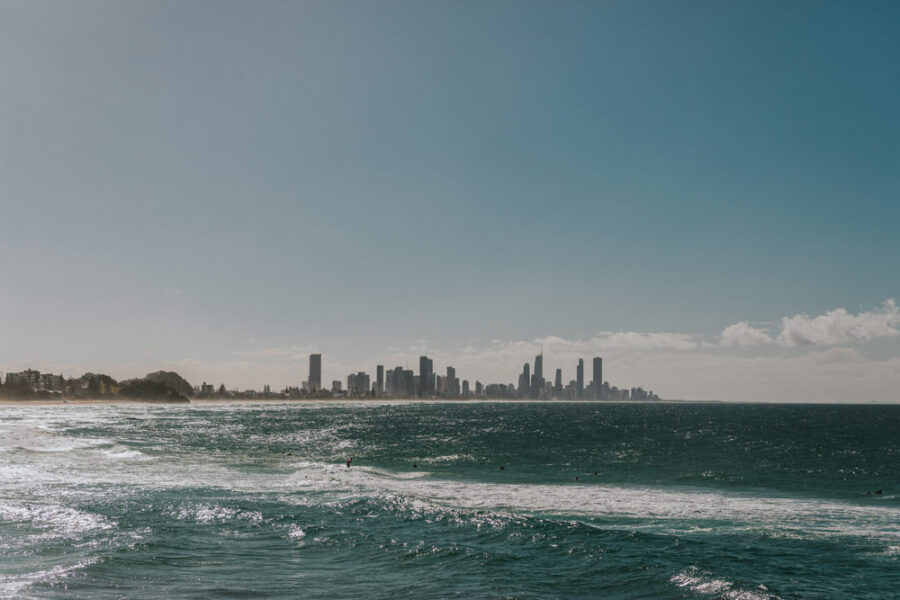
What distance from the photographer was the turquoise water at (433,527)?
26484mm

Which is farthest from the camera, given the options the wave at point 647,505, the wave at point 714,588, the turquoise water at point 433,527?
the wave at point 647,505

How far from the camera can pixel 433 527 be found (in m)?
37.3

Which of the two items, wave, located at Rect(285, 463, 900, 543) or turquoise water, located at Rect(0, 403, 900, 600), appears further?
wave, located at Rect(285, 463, 900, 543)

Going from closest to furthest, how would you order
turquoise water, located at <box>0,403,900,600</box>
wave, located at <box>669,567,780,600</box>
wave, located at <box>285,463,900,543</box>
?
wave, located at <box>669,567,780,600</box>, turquoise water, located at <box>0,403,900,600</box>, wave, located at <box>285,463,900,543</box>

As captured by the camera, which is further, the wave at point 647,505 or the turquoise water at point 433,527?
the wave at point 647,505

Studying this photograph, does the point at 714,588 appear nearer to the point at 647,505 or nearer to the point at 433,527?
the point at 433,527

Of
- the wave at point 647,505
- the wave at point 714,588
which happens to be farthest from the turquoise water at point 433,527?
the wave at point 647,505

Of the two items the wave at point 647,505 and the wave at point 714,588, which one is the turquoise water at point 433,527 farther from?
the wave at point 647,505

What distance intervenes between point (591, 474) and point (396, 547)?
42454mm

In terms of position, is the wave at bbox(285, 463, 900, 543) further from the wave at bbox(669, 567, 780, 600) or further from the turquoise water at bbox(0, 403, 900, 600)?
the wave at bbox(669, 567, 780, 600)

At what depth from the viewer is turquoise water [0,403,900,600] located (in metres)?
26.5

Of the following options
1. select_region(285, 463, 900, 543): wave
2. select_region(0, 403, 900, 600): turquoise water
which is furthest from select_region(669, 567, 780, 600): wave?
select_region(285, 463, 900, 543): wave

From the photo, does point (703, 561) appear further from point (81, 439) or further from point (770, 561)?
point (81, 439)

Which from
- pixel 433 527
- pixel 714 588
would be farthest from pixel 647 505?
pixel 714 588
